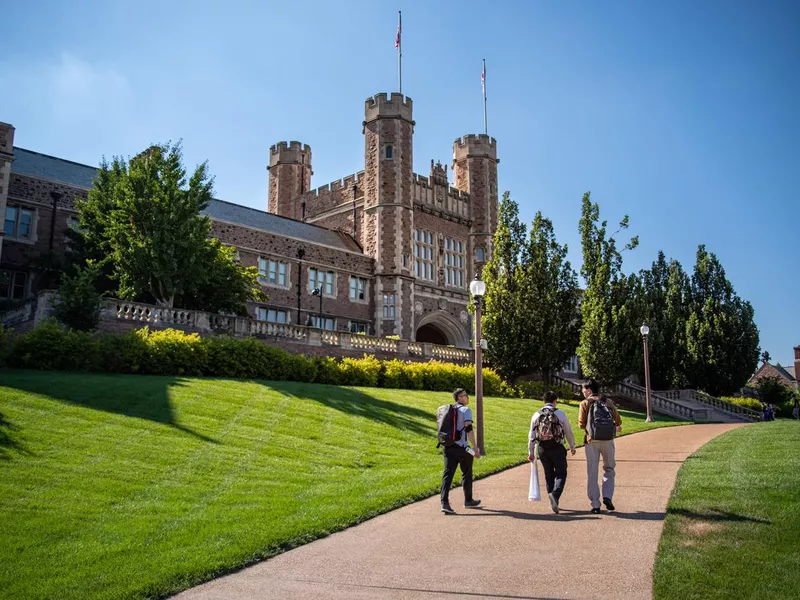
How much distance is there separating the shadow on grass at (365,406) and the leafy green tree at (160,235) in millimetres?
6669

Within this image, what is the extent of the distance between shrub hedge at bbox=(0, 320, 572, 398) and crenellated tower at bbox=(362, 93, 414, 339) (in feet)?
39.7

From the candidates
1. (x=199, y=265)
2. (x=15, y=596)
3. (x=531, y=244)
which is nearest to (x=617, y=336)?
(x=531, y=244)

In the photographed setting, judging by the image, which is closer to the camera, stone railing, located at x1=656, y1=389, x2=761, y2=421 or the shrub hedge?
the shrub hedge

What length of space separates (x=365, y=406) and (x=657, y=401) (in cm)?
2110

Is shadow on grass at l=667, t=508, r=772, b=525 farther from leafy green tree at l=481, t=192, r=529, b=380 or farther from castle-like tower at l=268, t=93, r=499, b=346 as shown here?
castle-like tower at l=268, t=93, r=499, b=346

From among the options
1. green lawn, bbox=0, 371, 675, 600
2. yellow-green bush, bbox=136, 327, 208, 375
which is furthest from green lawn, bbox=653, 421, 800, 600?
yellow-green bush, bbox=136, 327, 208, 375

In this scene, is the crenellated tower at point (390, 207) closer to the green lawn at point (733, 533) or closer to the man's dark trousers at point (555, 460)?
the green lawn at point (733, 533)

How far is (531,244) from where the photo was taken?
1288 inches

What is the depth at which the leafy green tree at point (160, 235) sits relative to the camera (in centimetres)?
2470

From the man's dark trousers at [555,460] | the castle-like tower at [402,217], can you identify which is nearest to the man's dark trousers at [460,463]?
the man's dark trousers at [555,460]

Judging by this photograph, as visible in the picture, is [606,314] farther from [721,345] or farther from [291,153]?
[291,153]

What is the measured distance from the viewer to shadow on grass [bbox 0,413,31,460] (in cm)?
1018

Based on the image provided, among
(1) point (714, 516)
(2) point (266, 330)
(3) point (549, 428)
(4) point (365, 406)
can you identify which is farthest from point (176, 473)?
(2) point (266, 330)

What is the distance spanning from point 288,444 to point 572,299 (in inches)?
878
